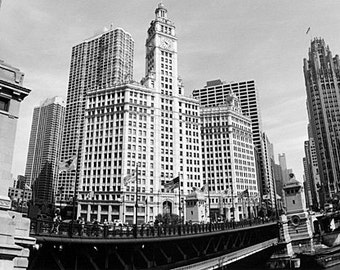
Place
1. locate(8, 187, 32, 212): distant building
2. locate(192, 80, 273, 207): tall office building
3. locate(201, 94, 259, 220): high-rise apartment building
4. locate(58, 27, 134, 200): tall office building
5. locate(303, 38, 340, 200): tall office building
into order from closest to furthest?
locate(8, 187, 32, 212): distant building
locate(201, 94, 259, 220): high-rise apartment building
locate(303, 38, 340, 200): tall office building
locate(58, 27, 134, 200): tall office building
locate(192, 80, 273, 207): tall office building

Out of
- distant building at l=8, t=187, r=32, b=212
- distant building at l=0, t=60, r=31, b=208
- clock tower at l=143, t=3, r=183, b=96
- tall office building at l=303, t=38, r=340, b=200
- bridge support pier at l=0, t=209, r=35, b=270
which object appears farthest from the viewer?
tall office building at l=303, t=38, r=340, b=200

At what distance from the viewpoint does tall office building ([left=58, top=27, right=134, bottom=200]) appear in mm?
167425

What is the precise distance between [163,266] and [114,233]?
719cm

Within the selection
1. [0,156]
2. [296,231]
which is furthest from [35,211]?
[296,231]

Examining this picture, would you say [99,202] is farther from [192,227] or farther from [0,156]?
[0,156]

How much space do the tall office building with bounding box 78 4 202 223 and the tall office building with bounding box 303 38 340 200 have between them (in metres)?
83.7

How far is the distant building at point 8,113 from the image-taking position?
65.6 ft

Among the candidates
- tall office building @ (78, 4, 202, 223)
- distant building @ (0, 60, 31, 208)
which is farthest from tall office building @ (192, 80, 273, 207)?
distant building @ (0, 60, 31, 208)

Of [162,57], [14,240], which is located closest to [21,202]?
[14,240]

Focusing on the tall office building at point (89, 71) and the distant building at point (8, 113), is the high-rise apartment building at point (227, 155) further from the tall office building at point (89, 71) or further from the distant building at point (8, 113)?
the distant building at point (8, 113)

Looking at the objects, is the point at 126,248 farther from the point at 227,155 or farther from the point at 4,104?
the point at 227,155

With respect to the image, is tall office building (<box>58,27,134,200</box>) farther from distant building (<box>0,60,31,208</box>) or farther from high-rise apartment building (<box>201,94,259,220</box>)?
distant building (<box>0,60,31,208</box>)

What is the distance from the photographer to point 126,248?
26.0 m

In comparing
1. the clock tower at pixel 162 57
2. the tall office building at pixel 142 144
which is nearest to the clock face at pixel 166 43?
the clock tower at pixel 162 57
